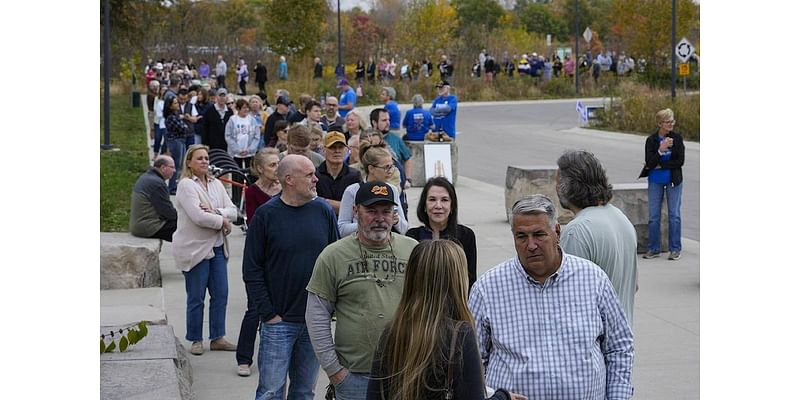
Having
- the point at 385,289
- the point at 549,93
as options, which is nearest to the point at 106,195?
the point at 385,289

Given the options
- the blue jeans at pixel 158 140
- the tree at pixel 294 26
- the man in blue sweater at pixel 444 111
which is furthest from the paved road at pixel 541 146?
the tree at pixel 294 26

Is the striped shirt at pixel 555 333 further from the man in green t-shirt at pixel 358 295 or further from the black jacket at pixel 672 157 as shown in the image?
the black jacket at pixel 672 157

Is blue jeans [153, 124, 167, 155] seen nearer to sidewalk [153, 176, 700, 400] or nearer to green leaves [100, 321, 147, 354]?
sidewalk [153, 176, 700, 400]

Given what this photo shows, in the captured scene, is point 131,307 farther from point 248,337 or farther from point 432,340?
point 432,340

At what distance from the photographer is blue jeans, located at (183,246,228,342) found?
29.9ft

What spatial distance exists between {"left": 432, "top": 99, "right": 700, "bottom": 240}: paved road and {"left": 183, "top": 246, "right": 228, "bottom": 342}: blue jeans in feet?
25.9

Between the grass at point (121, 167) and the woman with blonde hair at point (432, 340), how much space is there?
11.4 meters

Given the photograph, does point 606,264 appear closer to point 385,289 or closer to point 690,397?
point 385,289

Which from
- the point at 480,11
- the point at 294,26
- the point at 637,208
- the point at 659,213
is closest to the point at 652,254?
the point at 659,213

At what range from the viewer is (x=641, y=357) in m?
9.09

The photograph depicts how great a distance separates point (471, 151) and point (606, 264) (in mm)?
24799

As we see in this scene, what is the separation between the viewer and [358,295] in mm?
5441

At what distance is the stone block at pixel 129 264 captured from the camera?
11.5 m

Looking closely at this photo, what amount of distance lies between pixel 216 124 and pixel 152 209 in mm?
7658
